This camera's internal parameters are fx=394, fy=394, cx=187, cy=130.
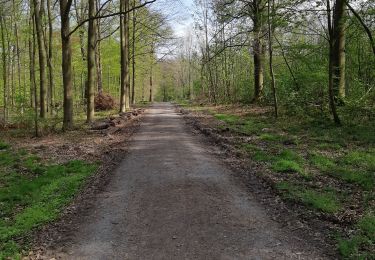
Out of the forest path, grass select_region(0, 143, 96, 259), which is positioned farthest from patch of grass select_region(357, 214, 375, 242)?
grass select_region(0, 143, 96, 259)

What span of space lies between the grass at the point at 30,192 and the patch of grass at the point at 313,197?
4.31m

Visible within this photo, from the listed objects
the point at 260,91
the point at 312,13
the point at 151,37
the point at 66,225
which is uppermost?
the point at 151,37

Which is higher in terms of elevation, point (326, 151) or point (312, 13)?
point (312, 13)

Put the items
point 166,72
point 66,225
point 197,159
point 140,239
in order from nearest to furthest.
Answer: point 140,239 → point 66,225 → point 197,159 → point 166,72

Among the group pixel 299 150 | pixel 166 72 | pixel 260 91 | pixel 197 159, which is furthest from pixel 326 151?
pixel 166 72

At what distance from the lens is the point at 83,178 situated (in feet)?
30.4

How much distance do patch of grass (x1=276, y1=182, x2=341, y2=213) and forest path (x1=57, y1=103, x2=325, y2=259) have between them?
2.53ft

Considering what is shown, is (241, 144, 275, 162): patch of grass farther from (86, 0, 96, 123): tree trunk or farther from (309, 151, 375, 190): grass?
(86, 0, 96, 123): tree trunk

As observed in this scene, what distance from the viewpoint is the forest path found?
529 cm

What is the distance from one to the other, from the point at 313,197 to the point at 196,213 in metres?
2.26

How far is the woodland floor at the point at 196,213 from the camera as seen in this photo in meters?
5.38

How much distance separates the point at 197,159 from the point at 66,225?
5029 millimetres

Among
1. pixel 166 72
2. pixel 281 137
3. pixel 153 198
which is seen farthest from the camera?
pixel 166 72

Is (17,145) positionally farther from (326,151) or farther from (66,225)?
(326,151)
